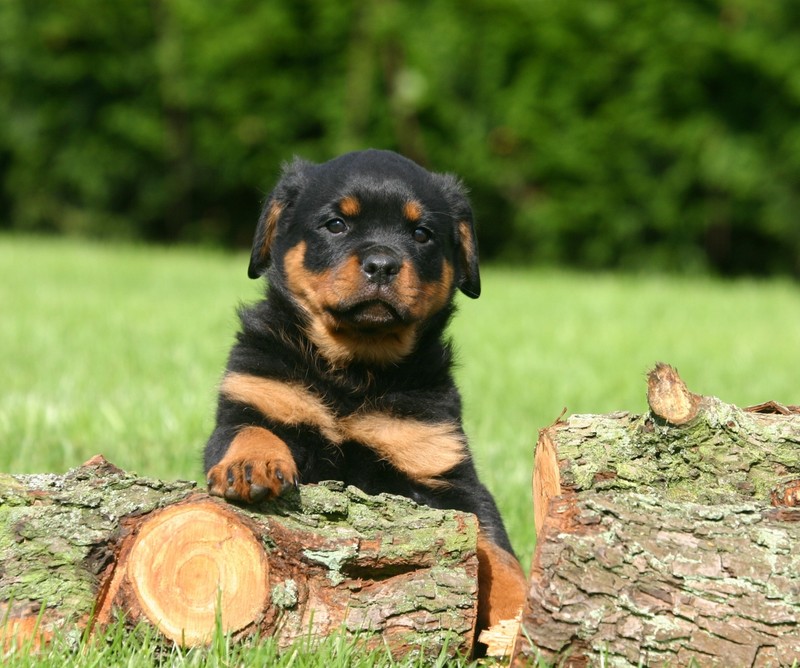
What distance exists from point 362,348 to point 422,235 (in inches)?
15.3

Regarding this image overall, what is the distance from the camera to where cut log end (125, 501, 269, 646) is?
85.4 inches

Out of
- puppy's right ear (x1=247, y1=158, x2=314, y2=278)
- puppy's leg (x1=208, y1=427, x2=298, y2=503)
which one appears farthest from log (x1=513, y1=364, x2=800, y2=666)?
puppy's right ear (x1=247, y1=158, x2=314, y2=278)

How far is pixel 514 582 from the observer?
2.58 meters

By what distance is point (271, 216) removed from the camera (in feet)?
10.7

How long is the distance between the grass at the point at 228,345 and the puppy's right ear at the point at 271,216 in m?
0.98

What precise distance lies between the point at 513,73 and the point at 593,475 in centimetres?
1009

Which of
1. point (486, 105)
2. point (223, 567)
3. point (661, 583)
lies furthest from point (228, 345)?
point (486, 105)

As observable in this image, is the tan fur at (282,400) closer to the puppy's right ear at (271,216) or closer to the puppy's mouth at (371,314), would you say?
the puppy's mouth at (371,314)

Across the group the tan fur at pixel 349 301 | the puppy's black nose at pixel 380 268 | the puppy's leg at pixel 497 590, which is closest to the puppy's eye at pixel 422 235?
the tan fur at pixel 349 301

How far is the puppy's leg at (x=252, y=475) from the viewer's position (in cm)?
225

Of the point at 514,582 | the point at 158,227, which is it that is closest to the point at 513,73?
the point at 158,227

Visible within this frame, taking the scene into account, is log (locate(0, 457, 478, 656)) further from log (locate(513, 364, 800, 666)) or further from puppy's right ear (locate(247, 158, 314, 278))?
puppy's right ear (locate(247, 158, 314, 278))

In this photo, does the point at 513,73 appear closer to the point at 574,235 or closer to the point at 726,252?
the point at 574,235

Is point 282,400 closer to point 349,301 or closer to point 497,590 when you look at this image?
point 349,301
